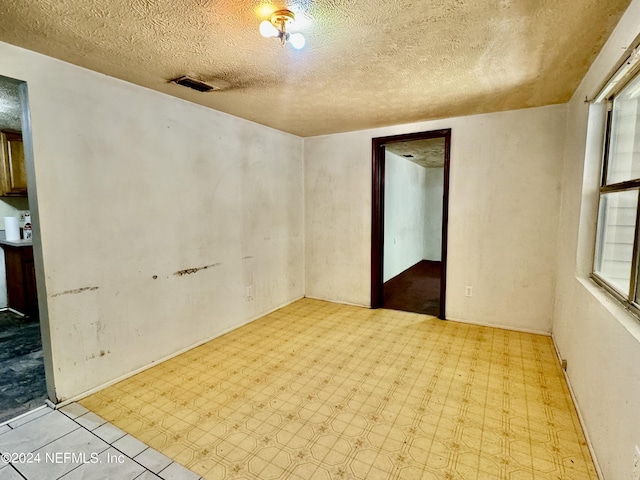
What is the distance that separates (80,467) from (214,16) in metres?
2.37

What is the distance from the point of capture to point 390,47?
73.1 inches

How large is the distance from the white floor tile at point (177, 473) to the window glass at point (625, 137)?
2616mm

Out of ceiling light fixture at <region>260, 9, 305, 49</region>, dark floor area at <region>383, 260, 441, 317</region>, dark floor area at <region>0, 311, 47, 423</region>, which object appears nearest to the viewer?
ceiling light fixture at <region>260, 9, 305, 49</region>

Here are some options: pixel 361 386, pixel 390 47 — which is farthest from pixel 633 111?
pixel 361 386

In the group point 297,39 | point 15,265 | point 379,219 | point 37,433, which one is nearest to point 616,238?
point 297,39

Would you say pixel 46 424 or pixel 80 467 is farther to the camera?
pixel 46 424

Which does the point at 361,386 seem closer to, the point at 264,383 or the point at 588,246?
the point at 264,383

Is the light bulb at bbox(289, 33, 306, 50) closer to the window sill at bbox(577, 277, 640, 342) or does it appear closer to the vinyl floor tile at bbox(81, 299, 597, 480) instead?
the window sill at bbox(577, 277, 640, 342)

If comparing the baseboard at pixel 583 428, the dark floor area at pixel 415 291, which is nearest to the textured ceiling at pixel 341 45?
the baseboard at pixel 583 428

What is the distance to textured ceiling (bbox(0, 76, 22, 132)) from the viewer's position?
2.45 m

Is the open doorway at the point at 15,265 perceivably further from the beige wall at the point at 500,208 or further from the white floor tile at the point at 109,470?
the beige wall at the point at 500,208

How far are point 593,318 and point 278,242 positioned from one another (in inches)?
122

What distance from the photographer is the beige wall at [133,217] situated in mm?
2023

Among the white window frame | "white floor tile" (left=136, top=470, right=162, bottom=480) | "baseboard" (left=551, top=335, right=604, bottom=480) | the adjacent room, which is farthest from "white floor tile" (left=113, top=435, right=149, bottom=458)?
the white window frame
